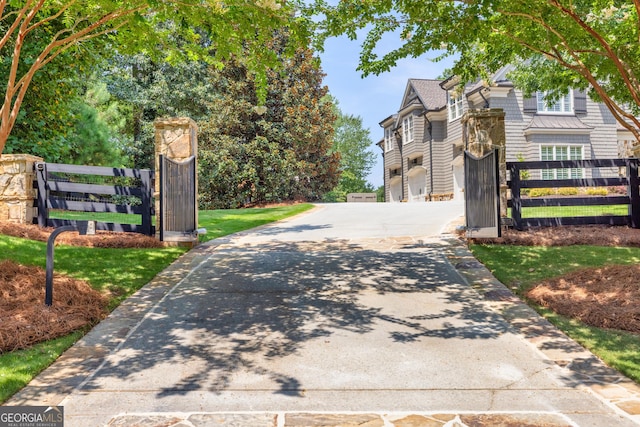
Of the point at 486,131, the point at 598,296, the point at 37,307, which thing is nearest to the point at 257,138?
the point at 486,131

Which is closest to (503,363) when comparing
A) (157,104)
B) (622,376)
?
(622,376)

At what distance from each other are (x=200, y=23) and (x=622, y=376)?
6842 mm

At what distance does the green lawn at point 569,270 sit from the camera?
4.56 meters

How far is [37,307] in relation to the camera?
5590 millimetres

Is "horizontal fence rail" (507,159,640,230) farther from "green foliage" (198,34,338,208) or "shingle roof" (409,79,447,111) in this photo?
"shingle roof" (409,79,447,111)

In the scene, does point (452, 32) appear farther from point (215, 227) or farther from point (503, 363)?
point (215, 227)

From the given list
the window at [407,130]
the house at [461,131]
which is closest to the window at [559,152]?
the house at [461,131]

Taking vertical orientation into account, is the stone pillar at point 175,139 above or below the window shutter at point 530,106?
below

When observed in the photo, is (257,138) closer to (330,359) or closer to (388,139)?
(388,139)

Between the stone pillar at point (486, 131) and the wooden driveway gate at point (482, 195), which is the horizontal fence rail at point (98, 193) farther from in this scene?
the stone pillar at point (486, 131)

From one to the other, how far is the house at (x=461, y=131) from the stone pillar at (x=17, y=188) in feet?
55.2

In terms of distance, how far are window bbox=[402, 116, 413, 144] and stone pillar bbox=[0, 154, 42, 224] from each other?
27.4 m

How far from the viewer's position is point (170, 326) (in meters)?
5.49

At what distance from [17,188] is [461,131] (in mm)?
24038
